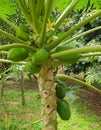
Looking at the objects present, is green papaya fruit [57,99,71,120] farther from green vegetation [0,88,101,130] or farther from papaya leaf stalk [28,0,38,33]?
green vegetation [0,88,101,130]

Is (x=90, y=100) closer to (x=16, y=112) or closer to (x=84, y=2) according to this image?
(x=16, y=112)

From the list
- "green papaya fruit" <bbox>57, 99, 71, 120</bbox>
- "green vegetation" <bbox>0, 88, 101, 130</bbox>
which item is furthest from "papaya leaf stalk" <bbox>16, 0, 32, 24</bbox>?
"green vegetation" <bbox>0, 88, 101, 130</bbox>

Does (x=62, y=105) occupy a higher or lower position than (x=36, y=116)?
higher

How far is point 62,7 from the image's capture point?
6.26ft

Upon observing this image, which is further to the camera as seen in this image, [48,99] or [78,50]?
[48,99]

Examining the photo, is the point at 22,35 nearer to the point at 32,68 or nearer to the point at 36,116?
the point at 32,68

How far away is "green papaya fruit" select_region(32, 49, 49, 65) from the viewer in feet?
4.30

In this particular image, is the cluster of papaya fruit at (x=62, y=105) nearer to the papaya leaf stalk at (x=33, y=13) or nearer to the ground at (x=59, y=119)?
the papaya leaf stalk at (x=33, y=13)

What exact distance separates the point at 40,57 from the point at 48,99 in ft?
0.72

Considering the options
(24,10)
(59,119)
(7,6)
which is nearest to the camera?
(24,10)

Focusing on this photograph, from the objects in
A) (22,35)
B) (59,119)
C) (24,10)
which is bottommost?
(59,119)

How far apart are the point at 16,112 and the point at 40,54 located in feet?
21.4

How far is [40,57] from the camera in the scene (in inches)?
51.4

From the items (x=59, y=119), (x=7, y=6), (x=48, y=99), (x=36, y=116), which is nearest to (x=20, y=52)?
(x=48, y=99)
